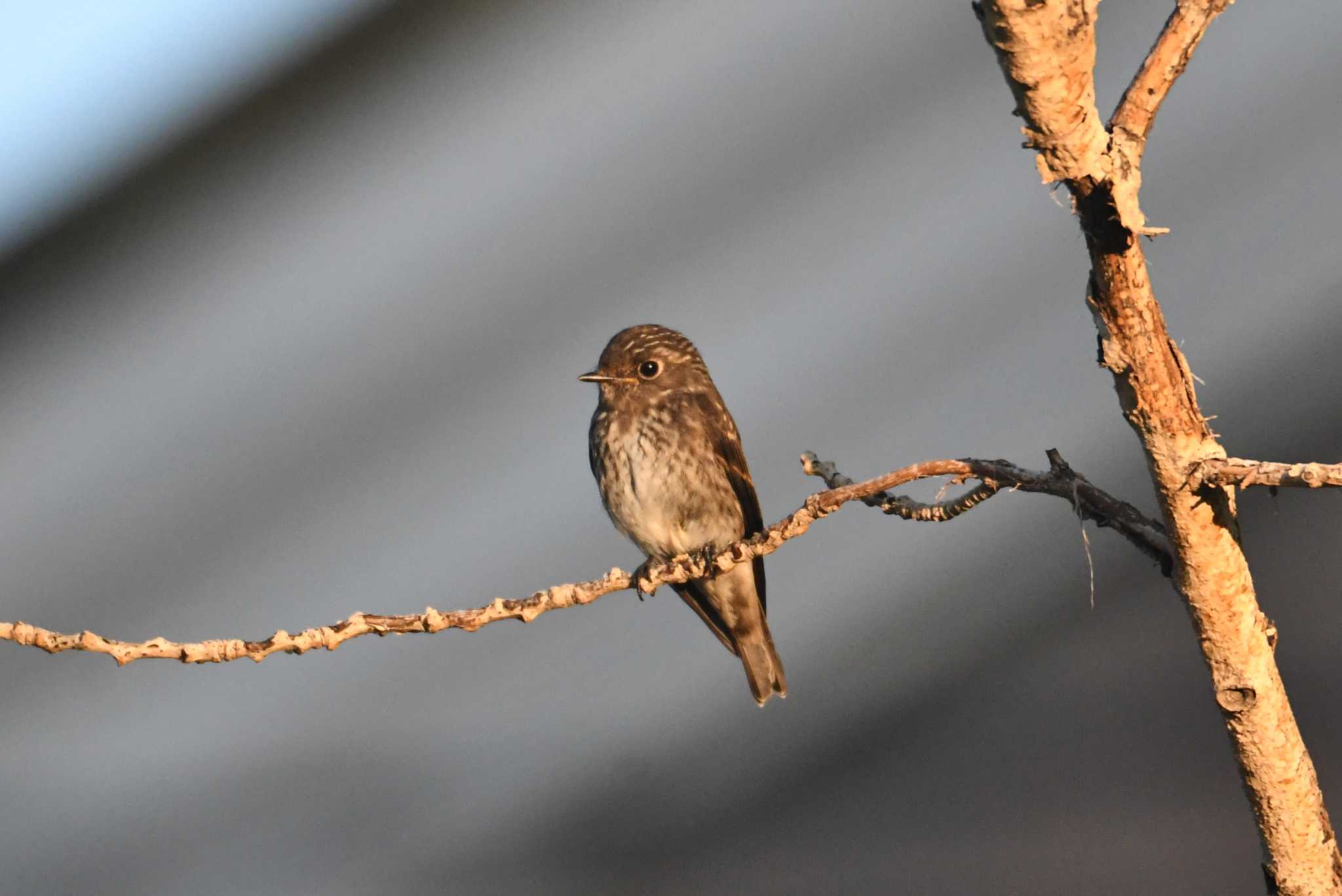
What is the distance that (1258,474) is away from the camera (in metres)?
1.46

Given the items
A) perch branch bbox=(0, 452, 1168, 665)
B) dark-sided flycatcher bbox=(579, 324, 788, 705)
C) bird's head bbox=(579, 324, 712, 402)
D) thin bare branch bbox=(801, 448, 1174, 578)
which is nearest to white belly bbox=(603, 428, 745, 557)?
dark-sided flycatcher bbox=(579, 324, 788, 705)

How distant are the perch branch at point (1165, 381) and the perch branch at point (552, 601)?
13cm

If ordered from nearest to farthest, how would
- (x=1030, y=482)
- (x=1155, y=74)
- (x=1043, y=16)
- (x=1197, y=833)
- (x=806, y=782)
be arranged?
(x=1043, y=16)
(x=1155, y=74)
(x=1030, y=482)
(x=1197, y=833)
(x=806, y=782)

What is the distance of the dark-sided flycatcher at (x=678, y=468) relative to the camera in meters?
4.45

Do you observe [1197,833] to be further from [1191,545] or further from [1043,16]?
[1043,16]

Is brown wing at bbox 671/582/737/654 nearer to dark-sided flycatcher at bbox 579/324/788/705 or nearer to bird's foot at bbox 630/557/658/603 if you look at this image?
dark-sided flycatcher at bbox 579/324/788/705

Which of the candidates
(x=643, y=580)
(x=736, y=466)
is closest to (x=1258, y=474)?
(x=643, y=580)

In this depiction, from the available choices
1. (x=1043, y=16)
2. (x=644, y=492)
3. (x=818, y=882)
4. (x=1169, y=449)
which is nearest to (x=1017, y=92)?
(x=1043, y=16)

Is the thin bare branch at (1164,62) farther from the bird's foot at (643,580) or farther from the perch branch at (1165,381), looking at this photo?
the bird's foot at (643,580)

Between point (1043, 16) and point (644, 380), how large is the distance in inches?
133

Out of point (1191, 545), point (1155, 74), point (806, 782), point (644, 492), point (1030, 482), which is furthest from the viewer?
point (806, 782)

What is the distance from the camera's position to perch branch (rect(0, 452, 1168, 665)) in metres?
1.73

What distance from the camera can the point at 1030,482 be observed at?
178 centimetres

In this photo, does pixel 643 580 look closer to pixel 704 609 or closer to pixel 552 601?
pixel 552 601
